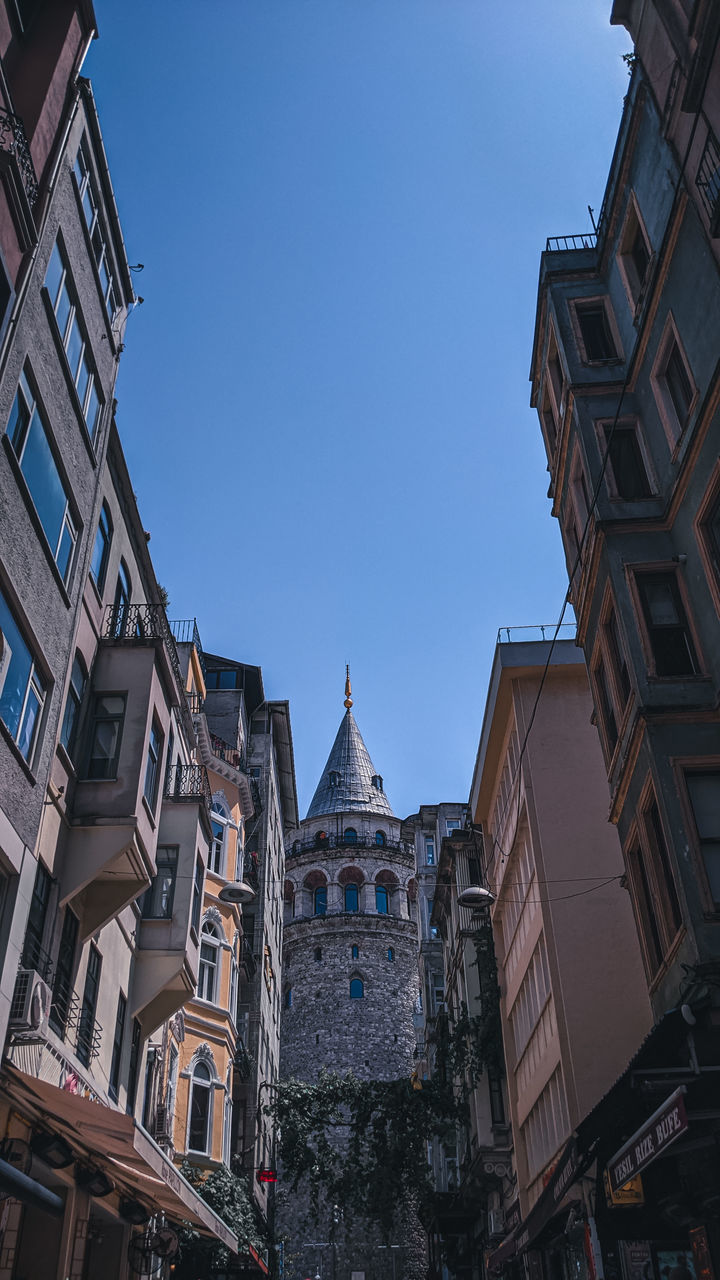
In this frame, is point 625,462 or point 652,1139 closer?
point 652,1139

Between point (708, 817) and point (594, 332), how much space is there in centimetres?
962

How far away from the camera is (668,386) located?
1567 cm


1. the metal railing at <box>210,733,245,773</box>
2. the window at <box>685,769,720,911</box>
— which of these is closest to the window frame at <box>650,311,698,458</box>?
the window at <box>685,769,720,911</box>

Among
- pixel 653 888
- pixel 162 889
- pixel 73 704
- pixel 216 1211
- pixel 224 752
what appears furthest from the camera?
pixel 224 752

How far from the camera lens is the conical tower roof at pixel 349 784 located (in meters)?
A: 71.8

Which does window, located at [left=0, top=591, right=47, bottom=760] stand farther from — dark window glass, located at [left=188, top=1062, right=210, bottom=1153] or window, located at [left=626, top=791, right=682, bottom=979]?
dark window glass, located at [left=188, top=1062, right=210, bottom=1153]

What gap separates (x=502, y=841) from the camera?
27156 millimetres

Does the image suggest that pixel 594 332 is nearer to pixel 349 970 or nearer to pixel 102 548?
pixel 102 548

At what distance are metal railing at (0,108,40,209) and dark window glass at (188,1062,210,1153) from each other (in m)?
21.5

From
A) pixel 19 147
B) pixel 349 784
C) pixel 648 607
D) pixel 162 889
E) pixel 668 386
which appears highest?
pixel 349 784

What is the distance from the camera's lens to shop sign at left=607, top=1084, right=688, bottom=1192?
982 centimetres

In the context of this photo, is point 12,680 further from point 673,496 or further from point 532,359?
point 532,359

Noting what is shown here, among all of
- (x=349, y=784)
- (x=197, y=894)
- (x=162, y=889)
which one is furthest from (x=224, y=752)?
(x=349, y=784)

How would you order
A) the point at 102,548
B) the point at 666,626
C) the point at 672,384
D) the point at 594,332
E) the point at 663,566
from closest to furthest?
the point at 666,626 → the point at 663,566 → the point at 672,384 → the point at 102,548 → the point at 594,332
